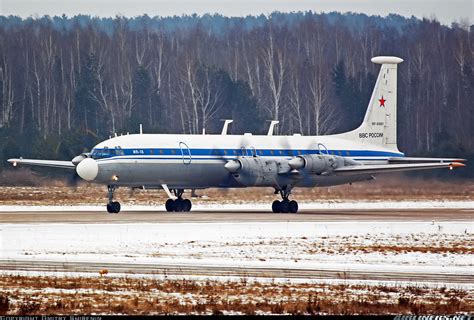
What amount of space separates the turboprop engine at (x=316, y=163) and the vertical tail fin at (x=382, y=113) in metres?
4.56

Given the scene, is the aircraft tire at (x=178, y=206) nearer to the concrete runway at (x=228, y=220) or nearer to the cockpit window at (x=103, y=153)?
the concrete runway at (x=228, y=220)

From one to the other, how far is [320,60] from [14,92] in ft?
74.8

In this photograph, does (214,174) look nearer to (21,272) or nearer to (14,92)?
(21,272)

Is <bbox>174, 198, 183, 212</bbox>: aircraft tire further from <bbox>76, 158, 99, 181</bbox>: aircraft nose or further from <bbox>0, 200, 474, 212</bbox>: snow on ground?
<bbox>76, 158, 99, 181</bbox>: aircraft nose

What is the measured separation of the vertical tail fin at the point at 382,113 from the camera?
4992 cm

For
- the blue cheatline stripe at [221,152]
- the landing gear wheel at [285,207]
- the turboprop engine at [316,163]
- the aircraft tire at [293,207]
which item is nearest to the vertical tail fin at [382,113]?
the blue cheatline stripe at [221,152]

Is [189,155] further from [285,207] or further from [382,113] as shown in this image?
[382,113]

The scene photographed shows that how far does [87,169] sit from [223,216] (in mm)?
6078

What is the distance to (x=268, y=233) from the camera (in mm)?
32812

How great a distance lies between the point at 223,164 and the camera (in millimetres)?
44938

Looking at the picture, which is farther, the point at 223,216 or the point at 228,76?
the point at 228,76

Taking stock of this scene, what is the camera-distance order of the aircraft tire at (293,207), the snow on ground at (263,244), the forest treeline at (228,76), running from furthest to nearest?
the forest treeline at (228,76) → the aircraft tire at (293,207) → the snow on ground at (263,244)

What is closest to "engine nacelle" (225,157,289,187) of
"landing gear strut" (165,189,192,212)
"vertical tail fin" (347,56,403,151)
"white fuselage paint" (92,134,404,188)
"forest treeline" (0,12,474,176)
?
"white fuselage paint" (92,134,404,188)

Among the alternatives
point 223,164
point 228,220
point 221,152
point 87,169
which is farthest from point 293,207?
point 87,169
